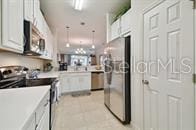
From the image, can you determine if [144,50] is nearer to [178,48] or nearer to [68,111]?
[178,48]

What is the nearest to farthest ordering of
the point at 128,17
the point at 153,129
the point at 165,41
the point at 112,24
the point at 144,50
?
1. the point at 165,41
2. the point at 153,129
3. the point at 144,50
4. the point at 128,17
5. the point at 112,24

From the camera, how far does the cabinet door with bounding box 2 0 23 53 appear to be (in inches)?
44.8

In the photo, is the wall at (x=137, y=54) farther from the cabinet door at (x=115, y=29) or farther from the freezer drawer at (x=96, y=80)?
the freezer drawer at (x=96, y=80)

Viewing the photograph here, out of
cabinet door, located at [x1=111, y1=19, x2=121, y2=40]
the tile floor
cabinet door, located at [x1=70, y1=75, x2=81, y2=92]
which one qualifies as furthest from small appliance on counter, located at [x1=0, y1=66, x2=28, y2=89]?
cabinet door, located at [x1=70, y1=75, x2=81, y2=92]

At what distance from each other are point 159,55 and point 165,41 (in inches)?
8.0

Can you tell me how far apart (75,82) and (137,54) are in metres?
3.38

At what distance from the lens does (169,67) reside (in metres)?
1.58

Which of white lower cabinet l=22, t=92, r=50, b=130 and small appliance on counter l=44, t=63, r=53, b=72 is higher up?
small appliance on counter l=44, t=63, r=53, b=72

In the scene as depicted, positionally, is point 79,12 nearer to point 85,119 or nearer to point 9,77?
point 9,77

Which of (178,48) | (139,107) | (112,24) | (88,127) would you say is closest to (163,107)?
(139,107)

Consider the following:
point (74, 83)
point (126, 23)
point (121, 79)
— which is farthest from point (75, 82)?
point (126, 23)

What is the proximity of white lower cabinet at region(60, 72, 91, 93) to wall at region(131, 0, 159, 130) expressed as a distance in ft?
10.00

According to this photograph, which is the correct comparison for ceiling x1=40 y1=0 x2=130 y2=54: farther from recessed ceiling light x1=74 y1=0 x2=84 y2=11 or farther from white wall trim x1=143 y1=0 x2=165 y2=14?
white wall trim x1=143 y1=0 x2=165 y2=14

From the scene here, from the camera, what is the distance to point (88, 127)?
8.02 ft
